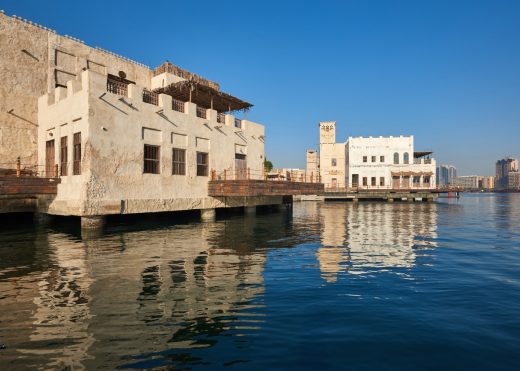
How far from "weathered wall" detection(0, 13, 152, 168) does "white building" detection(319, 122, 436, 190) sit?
179ft

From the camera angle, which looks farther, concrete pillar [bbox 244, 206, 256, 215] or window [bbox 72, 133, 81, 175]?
concrete pillar [bbox 244, 206, 256, 215]

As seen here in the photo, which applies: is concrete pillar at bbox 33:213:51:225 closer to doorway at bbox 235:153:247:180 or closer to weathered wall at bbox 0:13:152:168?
weathered wall at bbox 0:13:152:168

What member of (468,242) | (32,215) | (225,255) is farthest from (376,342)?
(32,215)

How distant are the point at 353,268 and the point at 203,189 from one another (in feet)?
57.1

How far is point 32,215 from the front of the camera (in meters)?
25.0

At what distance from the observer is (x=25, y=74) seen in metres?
23.5

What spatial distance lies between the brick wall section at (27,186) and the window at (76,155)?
1545mm

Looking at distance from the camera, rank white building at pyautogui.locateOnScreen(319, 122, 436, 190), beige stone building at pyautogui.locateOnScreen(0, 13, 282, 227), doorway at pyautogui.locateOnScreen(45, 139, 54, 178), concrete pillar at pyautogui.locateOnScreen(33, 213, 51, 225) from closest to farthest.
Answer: beige stone building at pyautogui.locateOnScreen(0, 13, 282, 227), doorway at pyautogui.locateOnScreen(45, 139, 54, 178), concrete pillar at pyautogui.locateOnScreen(33, 213, 51, 225), white building at pyautogui.locateOnScreen(319, 122, 436, 190)

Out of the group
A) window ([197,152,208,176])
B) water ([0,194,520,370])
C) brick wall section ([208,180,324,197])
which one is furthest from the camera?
window ([197,152,208,176])

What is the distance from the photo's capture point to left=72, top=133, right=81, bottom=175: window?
20016mm

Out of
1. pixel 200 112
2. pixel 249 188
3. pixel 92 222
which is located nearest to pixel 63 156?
pixel 92 222

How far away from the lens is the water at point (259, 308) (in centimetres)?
534

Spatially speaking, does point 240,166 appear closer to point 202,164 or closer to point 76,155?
point 202,164

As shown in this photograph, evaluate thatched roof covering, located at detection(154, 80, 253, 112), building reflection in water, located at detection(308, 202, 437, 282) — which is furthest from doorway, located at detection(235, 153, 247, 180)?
building reflection in water, located at detection(308, 202, 437, 282)
